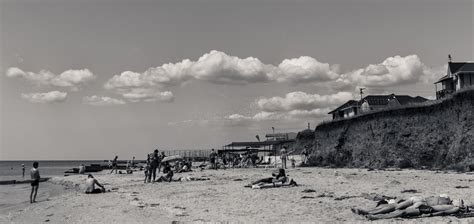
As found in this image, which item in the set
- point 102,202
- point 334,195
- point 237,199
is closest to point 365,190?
point 334,195

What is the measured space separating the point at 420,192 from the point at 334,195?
2831 millimetres

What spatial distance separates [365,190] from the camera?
1597 centimetres

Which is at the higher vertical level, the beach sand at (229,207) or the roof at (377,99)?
the roof at (377,99)

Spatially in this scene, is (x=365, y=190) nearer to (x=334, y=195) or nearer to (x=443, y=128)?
(x=334, y=195)

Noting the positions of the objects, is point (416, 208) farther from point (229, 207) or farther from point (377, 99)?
point (377, 99)

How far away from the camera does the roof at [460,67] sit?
44.6 meters

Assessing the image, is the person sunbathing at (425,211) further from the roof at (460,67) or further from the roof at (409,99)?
the roof at (409,99)

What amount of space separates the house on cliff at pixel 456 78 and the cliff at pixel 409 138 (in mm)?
9763

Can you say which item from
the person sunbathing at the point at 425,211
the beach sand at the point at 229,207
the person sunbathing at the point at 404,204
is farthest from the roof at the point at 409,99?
the person sunbathing at the point at 425,211

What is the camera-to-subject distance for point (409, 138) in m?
34.1

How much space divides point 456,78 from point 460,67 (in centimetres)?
128

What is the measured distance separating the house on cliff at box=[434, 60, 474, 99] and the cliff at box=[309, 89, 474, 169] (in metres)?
9.76

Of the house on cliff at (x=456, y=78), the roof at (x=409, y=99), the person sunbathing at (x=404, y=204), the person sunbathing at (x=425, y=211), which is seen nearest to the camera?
the person sunbathing at (x=425, y=211)

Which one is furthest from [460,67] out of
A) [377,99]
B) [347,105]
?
[347,105]
